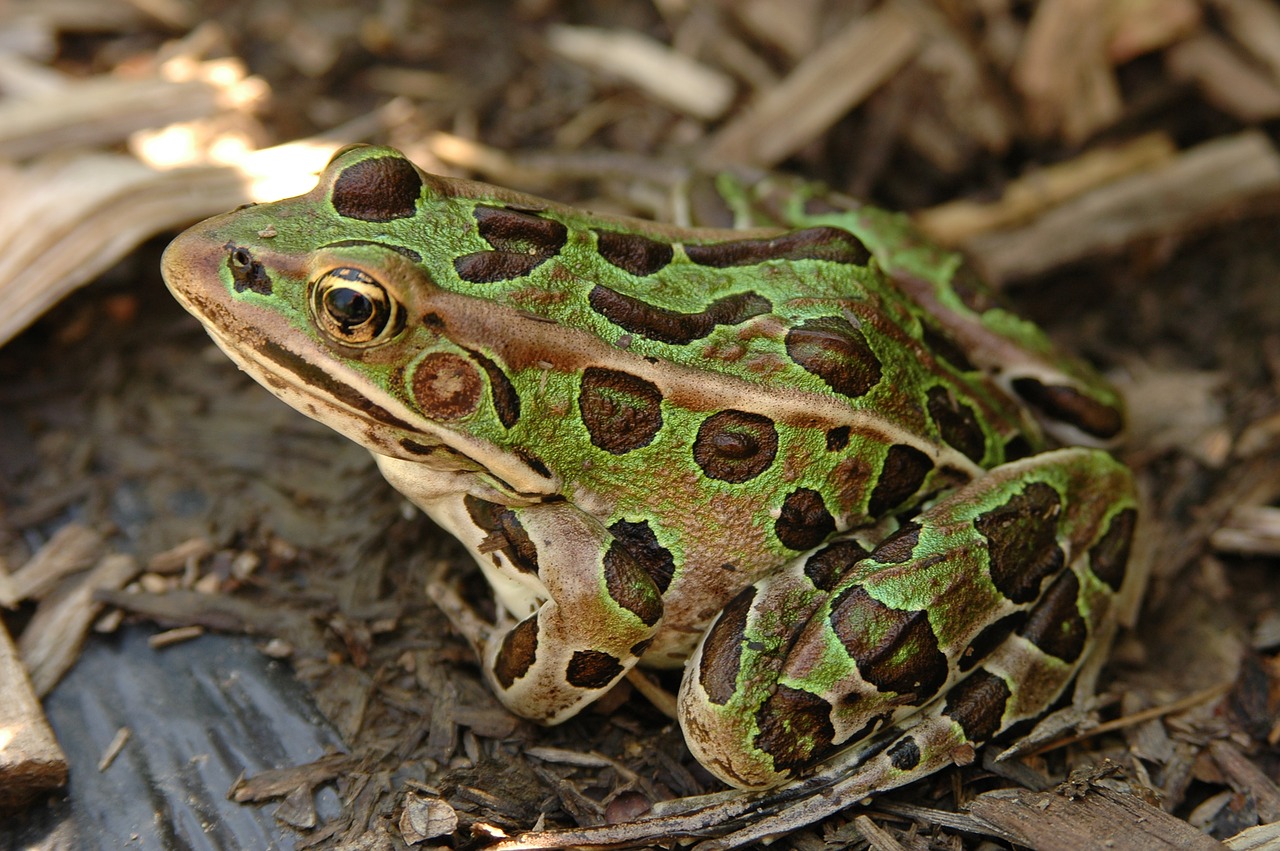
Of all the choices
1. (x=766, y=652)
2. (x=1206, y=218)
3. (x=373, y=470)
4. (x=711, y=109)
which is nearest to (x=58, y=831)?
(x=373, y=470)

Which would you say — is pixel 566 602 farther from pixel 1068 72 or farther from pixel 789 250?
pixel 1068 72

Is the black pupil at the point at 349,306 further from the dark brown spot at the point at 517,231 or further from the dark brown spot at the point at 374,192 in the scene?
the dark brown spot at the point at 517,231

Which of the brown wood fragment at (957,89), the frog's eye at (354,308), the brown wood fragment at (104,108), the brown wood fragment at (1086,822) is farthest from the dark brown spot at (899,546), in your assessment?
the brown wood fragment at (104,108)

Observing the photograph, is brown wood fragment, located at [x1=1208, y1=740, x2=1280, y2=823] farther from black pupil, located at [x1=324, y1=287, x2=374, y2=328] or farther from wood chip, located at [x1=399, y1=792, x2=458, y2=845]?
black pupil, located at [x1=324, y1=287, x2=374, y2=328]

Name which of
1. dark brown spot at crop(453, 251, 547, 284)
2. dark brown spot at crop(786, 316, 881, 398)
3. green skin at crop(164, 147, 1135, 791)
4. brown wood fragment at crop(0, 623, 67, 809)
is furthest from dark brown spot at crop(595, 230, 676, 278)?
brown wood fragment at crop(0, 623, 67, 809)

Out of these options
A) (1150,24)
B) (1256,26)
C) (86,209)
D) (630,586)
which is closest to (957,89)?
(1150,24)

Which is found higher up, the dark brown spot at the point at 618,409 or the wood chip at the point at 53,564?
the dark brown spot at the point at 618,409

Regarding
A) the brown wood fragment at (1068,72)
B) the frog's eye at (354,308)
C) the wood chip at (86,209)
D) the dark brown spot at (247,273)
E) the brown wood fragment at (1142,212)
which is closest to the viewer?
the frog's eye at (354,308)

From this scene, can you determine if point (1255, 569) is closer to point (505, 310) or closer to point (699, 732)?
point (699, 732)

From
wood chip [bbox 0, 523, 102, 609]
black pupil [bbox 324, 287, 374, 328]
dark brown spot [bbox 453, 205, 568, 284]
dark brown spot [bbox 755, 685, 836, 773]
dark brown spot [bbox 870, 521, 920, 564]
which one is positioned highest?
dark brown spot [bbox 453, 205, 568, 284]
